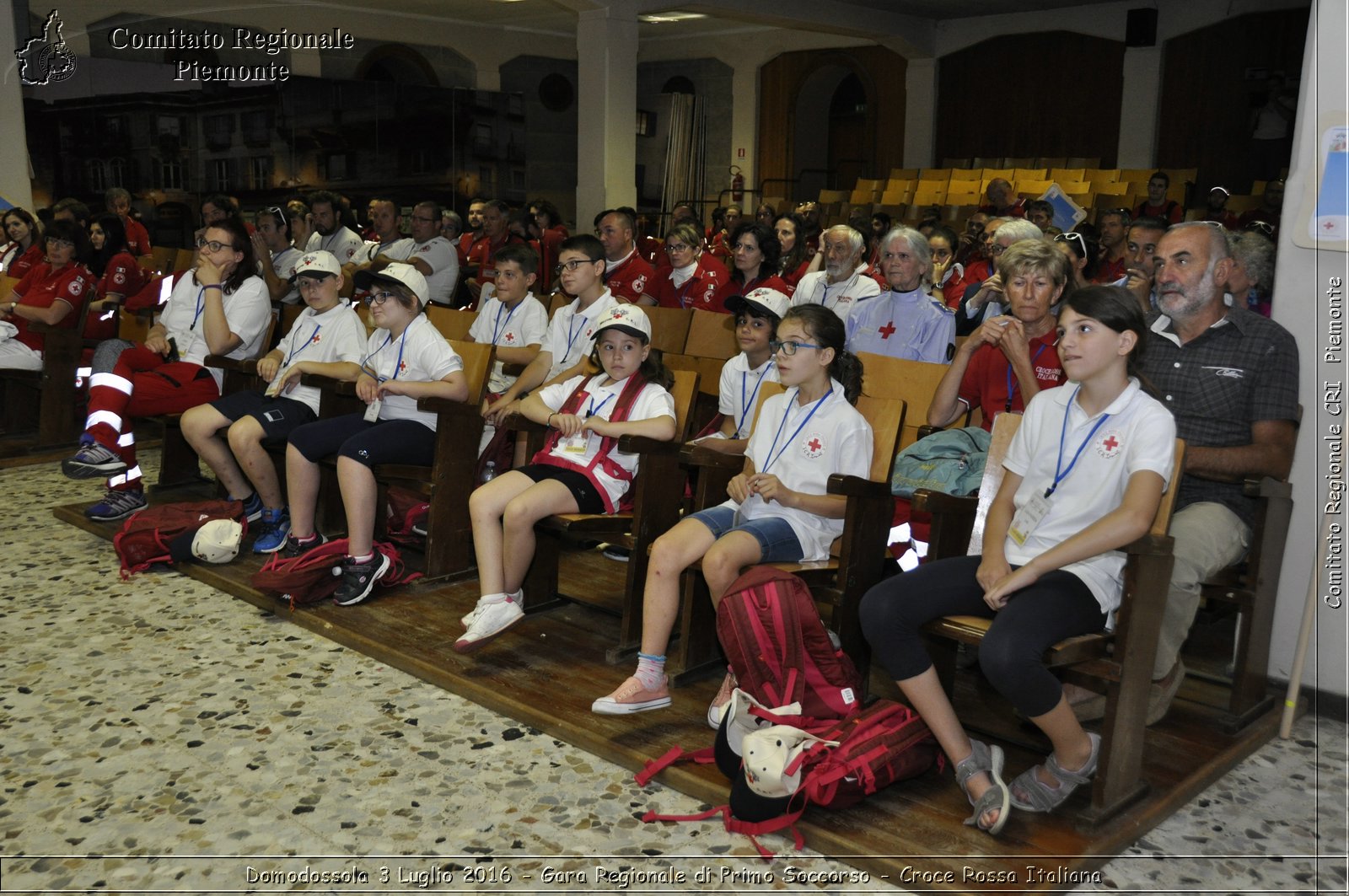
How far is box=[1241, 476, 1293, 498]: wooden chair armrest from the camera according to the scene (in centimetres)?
284

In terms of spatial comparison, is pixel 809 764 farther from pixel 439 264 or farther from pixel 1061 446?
pixel 439 264

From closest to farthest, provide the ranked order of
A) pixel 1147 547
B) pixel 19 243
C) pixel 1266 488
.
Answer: pixel 1147 547 < pixel 1266 488 < pixel 19 243

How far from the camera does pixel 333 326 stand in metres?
4.25

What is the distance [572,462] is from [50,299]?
3.73 metres

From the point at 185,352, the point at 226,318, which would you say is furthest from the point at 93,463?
the point at 226,318

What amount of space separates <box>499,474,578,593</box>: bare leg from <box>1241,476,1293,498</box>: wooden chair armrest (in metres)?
1.81

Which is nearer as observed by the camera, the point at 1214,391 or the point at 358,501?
the point at 1214,391

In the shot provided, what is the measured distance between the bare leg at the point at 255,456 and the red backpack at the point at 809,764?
2218 mm

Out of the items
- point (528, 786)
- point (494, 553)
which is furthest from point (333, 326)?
point (528, 786)

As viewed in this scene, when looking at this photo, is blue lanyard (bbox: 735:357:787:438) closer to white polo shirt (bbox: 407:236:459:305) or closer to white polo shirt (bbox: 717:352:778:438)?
white polo shirt (bbox: 717:352:778:438)

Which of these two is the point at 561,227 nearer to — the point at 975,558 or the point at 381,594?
the point at 381,594

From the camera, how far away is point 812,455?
296 cm

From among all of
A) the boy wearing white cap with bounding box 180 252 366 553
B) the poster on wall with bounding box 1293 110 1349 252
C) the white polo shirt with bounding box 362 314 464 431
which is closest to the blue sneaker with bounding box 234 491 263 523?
the boy wearing white cap with bounding box 180 252 366 553

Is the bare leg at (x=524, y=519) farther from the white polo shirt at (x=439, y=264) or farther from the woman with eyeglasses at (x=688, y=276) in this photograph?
the white polo shirt at (x=439, y=264)
